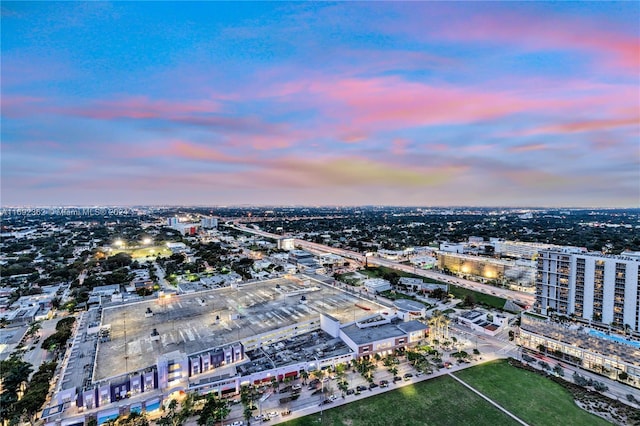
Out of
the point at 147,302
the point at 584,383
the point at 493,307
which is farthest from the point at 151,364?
the point at 493,307

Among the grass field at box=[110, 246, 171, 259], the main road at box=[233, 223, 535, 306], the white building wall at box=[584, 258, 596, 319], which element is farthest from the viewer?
the grass field at box=[110, 246, 171, 259]

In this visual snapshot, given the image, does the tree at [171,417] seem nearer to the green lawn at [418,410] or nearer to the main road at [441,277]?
the green lawn at [418,410]

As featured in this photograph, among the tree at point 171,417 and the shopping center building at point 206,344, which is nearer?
the tree at point 171,417


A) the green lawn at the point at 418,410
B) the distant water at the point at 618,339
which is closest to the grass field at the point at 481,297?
the distant water at the point at 618,339

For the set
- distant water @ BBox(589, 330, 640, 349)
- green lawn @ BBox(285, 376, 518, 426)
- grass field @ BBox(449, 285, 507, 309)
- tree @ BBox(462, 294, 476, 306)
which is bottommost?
green lawn @ BBox(285, 376, 518, 426)

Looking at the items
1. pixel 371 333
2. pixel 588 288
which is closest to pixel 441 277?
pixel 588 288

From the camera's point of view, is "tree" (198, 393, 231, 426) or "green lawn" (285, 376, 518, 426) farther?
"green lawn" (285, 376, 518, 426)

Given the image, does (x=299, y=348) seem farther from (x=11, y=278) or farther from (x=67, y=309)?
(x=11, y=278)

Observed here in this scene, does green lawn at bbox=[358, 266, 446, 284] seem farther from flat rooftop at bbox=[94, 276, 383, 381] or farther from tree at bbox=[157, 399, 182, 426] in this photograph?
tree at bbox=[157, 399, 182, 426]

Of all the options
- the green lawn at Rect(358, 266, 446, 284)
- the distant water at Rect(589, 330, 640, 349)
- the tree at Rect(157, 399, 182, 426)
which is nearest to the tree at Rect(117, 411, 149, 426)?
the tree at Rect(157, 399, 182, 426)
